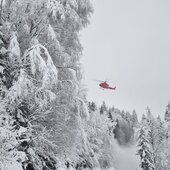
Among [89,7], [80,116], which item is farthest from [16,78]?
[89,7]

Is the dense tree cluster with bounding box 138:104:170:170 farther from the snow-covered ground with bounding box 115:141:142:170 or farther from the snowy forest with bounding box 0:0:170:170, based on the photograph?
the snow-covered ground with bounding box 115:141:142:170

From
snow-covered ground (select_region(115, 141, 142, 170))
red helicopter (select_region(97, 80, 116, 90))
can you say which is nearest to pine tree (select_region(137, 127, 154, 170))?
red helicopter (select_region(97, 80, 116, 90))

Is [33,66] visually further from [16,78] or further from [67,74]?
[67,74]

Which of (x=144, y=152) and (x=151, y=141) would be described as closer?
(x=151, y=141)

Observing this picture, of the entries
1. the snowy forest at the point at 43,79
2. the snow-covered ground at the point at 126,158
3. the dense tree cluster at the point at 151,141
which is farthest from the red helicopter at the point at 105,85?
the snow-covered ground at the point at 126,158

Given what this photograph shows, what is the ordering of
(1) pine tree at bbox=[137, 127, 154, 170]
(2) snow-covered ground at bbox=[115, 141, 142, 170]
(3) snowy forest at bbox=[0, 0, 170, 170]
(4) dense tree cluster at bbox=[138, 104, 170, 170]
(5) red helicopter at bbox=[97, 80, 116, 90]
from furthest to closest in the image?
(2) snow-covered ground at bbox=[115, 141, 142, 170] < (1) pine tree at bbox=[137, 127, 154, 170] < (4) dense tree cluster at bbox=[138, 104, 170, 170] < (5) red helicopter at bbox=[97, 80, 116, 90] < (3) snowy forest at bbox=[0, 0, 170, 170]

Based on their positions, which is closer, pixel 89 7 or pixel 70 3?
pixel 70 3

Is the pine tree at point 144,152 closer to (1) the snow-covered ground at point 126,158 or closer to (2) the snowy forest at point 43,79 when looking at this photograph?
(2) the snowy forest at point 43,79

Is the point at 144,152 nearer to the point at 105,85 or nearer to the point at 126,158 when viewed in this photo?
the point at 105,85

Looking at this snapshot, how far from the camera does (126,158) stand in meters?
81.6

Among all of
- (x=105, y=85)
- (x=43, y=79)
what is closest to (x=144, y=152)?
(x=105, y=85)

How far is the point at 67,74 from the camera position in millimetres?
13281

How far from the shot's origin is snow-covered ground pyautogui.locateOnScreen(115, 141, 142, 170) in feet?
233

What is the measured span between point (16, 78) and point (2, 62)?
2.87ft
